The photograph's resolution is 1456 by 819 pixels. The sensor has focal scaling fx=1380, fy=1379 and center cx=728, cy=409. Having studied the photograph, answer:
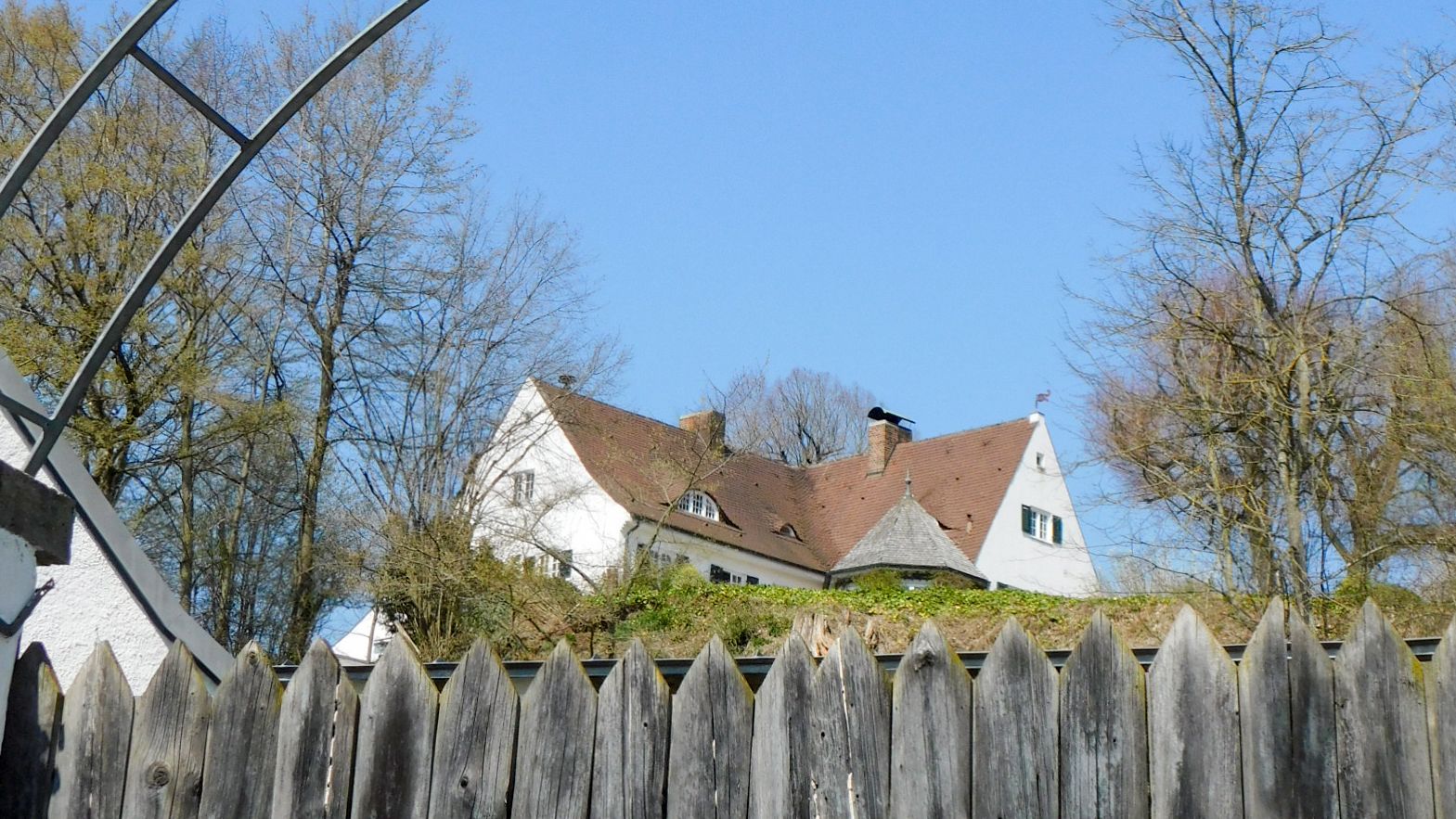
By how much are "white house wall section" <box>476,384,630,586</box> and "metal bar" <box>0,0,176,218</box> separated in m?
19.3

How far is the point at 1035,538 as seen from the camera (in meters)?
38.1

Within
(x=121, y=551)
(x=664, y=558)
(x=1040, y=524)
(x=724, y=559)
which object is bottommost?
(x=121, y=551)

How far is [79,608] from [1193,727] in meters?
3.10

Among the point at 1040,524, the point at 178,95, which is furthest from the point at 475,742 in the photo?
the point at 1040,524

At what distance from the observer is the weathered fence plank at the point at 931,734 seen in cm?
241

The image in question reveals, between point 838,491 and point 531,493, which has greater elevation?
point 838,491

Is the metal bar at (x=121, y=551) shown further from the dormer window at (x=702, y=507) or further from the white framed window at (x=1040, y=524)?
the white framed window at (x=1040, y=524)

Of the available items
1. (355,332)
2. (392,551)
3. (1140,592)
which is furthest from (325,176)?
(1140,592)

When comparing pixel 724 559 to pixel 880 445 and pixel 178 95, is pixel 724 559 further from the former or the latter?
pixel 178 95

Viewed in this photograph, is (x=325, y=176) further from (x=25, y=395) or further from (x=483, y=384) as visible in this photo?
(x=25, y=395)

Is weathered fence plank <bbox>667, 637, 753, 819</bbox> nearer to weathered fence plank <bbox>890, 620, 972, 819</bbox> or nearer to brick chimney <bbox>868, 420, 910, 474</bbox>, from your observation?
weathered fence plank <bbox>890, 620, 972, 819</bbox>

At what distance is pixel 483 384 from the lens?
25.3 meters

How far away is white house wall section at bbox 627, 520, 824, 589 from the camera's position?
97.3 ft

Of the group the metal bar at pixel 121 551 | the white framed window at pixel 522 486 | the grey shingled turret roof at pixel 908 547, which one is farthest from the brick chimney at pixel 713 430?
the metal bar at pixel 121 551
